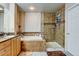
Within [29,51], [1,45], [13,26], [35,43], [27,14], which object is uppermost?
[27,14]

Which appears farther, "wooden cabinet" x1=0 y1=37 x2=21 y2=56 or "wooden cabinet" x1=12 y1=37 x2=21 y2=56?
"wooden cabinet" x1=12 y1=37 x2=21 y2=56

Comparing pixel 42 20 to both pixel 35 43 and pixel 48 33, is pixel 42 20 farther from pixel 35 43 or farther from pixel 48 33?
pixel 35 43

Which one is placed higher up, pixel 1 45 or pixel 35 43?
pixel 1 45

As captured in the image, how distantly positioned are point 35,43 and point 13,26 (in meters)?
1.20

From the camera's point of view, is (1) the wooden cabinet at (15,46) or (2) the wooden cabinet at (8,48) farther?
(1) the wooden cabinet at (15,46)

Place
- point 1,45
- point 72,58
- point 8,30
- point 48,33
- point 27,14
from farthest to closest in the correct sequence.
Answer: point 48,33 → point 27,14 → point 8,30 → point 1,45 → point 72,58

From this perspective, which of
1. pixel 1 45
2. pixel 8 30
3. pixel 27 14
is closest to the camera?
pixel 1 45

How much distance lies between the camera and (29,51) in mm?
5414

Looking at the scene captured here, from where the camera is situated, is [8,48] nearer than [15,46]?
Yes

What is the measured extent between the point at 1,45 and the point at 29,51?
9.34 feet

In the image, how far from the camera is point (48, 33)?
345 inches

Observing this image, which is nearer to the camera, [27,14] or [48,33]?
[27,14]

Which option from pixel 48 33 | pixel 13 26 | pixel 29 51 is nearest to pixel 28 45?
pixel 29 51

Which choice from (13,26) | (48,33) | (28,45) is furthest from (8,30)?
(48,33)
